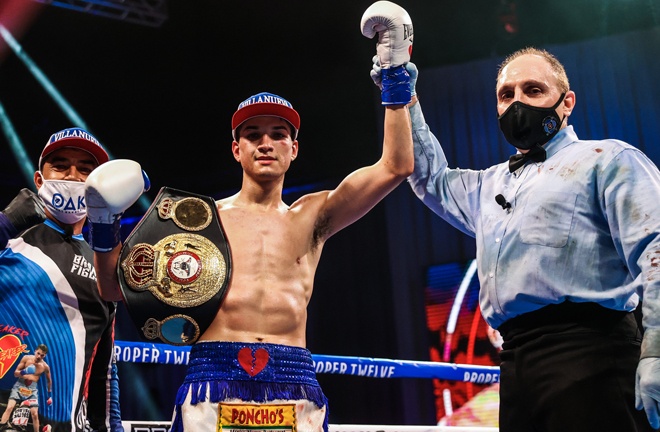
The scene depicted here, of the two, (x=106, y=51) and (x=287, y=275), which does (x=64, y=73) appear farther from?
(x=287, y=275)

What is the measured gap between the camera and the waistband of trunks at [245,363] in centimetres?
185

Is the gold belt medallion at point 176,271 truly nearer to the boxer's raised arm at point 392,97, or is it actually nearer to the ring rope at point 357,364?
the boxer's raised arm at point 392,97

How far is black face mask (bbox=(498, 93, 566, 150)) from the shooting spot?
1991mm

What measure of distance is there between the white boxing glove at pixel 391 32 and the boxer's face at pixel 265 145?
0.39 meters

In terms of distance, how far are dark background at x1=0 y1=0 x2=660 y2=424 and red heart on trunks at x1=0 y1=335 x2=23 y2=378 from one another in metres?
4.93

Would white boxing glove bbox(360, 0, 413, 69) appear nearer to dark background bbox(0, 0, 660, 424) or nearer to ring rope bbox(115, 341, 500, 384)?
ring rope bbox(115, 341, 500, 384)

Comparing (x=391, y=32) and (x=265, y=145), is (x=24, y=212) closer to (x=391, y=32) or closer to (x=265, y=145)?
(x=265, y=145)

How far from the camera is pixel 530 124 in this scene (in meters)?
1.99

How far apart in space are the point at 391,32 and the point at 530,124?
1.64 feet

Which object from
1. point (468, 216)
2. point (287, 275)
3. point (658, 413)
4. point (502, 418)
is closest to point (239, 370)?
point (287, 275)

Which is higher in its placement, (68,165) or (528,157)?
(68,165)

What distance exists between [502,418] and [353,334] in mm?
5539

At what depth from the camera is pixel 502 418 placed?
Result: 72.6 inches

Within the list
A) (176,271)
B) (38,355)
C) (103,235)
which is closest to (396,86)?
(176,271)
